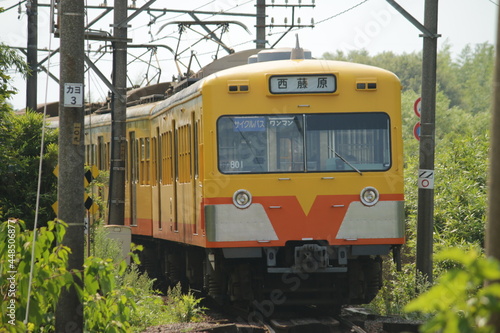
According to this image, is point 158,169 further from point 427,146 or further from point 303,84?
point 303,84

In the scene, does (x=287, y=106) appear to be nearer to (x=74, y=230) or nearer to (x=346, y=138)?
(x=346, y=138)

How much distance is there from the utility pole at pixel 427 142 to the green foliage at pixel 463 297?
10.6m

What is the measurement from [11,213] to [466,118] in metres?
54.6

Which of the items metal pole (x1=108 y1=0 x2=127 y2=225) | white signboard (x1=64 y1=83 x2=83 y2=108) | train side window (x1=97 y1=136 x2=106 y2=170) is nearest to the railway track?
white signboard (x1=64 y1=83 x2=83 y2=108)

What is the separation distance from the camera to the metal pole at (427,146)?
14117mm

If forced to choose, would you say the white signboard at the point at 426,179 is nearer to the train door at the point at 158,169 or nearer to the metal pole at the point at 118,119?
the train door at the point at 158,169

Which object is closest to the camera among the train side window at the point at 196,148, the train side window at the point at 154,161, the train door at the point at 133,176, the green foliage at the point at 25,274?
the green foliage at the point at 25,274

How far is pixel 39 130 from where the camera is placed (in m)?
16.1

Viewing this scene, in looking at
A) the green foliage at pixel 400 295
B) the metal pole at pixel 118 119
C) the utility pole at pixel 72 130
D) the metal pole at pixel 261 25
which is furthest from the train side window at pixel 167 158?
the metal pole at pixel 261 25

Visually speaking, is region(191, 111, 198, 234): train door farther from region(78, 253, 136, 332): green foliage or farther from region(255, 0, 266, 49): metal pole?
region(255, 0, 266, 49): metal pole

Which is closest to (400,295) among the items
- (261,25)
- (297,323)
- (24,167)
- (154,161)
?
(297,323)

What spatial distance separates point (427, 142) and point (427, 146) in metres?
0.06

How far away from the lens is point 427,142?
557 inches

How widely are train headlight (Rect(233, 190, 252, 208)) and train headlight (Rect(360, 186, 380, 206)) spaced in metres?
1.43
